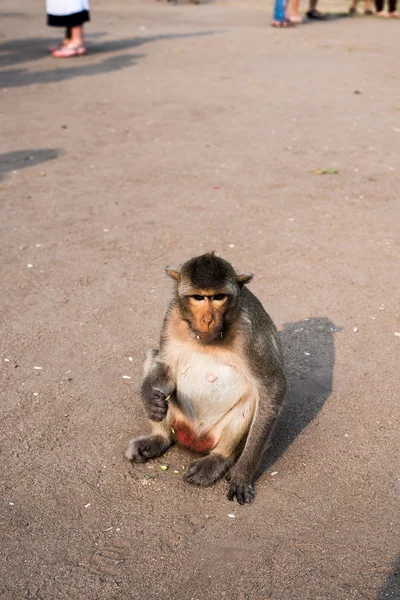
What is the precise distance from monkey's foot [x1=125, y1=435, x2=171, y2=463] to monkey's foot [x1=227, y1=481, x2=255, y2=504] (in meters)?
0.48

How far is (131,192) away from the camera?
26.2ft

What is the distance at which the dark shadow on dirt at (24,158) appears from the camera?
870 cm

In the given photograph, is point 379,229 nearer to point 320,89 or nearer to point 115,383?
point 115,383

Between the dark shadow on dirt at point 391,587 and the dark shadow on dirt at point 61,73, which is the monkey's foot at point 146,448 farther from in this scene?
the dark shadow on dirt at point 61,73

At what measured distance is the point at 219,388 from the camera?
155 inches

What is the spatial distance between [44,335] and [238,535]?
7.59 ft

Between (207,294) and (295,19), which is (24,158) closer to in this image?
(207,294)

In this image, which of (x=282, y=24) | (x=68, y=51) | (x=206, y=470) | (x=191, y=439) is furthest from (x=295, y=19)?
(x=206, y=470)

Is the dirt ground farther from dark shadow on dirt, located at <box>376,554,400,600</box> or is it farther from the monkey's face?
the monkey's face

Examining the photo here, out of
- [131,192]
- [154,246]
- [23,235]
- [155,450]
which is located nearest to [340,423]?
[155,450]

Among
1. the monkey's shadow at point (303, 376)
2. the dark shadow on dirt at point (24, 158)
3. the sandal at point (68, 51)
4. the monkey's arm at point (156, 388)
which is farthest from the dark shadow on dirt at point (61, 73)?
the monkey's arm at point (156, 388)

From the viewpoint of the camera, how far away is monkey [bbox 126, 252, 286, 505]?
3.82 meters

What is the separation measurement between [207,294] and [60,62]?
11805 mm

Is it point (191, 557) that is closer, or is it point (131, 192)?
point (191, 557)
